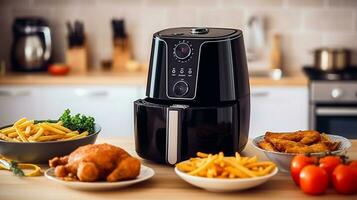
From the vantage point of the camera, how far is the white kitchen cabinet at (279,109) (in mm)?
4375

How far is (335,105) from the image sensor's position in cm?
432

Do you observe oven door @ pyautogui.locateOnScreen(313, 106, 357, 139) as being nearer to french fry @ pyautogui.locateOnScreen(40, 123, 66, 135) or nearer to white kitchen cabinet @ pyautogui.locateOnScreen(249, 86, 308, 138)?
white kitchen cabinet @ pyautogui.locateOnScreen(249, 86, 308, 138)

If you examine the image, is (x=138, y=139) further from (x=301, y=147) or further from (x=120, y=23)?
(x=120, y=23)

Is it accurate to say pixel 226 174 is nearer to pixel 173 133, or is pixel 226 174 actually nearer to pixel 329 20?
pixel 173 133

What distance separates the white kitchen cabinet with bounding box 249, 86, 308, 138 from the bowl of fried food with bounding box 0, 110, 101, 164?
2086 millimetres

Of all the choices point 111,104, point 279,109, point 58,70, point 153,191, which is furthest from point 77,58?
point 153,191

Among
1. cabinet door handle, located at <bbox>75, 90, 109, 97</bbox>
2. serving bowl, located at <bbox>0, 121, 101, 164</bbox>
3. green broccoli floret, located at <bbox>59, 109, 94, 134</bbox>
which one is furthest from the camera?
cabinet door handle, located at <bbox>75, 90, 109, 97</bbox>

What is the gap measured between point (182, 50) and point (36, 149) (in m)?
0.56

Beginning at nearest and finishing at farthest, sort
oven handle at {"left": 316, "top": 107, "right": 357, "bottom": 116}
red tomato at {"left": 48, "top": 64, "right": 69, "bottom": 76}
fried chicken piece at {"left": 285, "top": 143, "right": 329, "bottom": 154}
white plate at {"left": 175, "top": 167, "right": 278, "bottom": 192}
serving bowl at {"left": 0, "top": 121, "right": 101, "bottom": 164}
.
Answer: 1. white plate at {"left": 175, "top": 167, "right": 278, "bottom": 192}
2. fried chicken piece at {"left": 285, "top": 143, "right": 329, "bottom": 154}
3. serving bowl at {"left": 0, "top": 121, "right": 101, "bottom": 164}
4. oven handle at {"left": 316, "top": 107, "right": 357, "bottom": 116}
5. red tomato at {"left": 48, "top": 64, "right": 69, "bottom": 76}

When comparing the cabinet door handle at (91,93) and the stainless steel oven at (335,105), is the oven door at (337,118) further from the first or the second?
the cabinet door handle at (91,93)

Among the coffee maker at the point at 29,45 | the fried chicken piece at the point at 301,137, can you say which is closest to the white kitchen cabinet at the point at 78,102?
the coffee maker at the point at 29,45

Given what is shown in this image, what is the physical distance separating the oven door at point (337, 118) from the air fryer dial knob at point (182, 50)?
2.07 meters

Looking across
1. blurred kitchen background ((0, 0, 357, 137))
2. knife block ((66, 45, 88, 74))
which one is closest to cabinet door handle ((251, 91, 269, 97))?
blurred kitchen background ((0, 0, 357, 137))

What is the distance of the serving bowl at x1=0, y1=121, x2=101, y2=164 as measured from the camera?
2312mm
